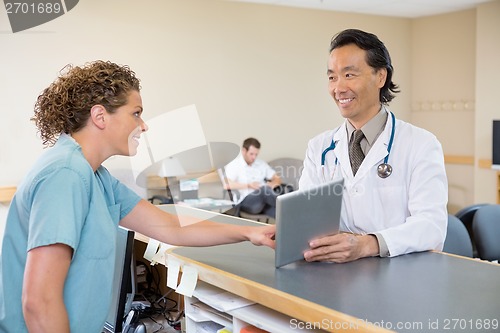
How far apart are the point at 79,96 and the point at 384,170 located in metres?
0.96

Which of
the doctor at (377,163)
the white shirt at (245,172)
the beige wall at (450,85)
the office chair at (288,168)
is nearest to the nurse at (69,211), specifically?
the doctor at (377,163)

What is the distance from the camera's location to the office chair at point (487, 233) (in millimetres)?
2982

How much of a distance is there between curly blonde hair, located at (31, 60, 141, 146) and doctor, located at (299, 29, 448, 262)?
0.76m

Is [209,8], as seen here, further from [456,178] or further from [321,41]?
[456,178]

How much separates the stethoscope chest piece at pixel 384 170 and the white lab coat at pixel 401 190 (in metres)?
0.01

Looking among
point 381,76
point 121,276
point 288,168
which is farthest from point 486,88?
point 121,276

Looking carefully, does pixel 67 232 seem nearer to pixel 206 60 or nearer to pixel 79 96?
pixel 79 96

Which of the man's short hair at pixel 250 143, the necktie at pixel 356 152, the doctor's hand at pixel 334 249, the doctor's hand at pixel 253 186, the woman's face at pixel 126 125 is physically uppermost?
the woman's face at pixel 126 125

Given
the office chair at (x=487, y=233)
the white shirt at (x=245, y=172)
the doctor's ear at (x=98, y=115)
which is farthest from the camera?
the white shirt at (x=245, y=172)

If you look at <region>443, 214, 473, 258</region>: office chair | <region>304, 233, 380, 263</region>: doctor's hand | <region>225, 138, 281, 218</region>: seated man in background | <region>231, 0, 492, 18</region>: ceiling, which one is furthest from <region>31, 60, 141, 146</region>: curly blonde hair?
<region>231, 0, 492, 18</region>: ceiling

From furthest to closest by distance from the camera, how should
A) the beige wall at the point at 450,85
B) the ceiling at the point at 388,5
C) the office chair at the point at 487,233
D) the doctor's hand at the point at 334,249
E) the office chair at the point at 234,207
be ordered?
the beige wall at the point at 450,85 < the ceiling at the point at 388,5 < the office chair at the point at 234,207 < the office chair at the point at 487,233 < the doctor's hand at the point at 334,249

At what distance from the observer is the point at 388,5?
611 centimetres

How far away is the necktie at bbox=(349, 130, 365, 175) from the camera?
1.83 metres

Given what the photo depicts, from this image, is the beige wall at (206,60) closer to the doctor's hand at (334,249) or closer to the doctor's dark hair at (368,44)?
the doctor's dark hair at (368,44)
